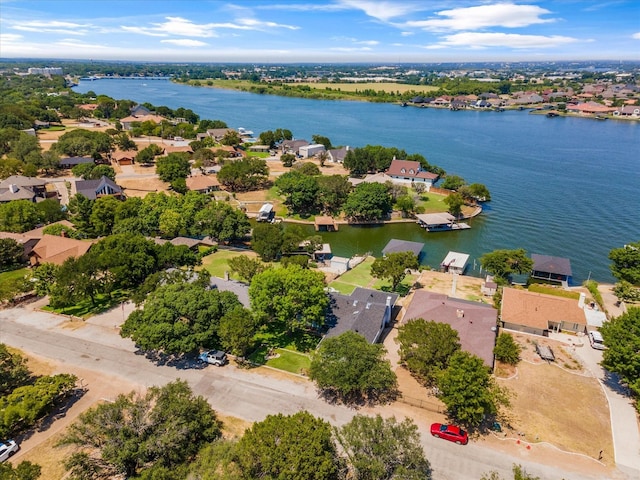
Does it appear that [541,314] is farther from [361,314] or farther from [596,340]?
[361,314]

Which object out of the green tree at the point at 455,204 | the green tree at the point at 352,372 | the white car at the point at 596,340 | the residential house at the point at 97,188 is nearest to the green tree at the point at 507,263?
the white car at the point at 596,340

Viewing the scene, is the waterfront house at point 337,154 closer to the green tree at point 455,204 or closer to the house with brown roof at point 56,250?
the green tree at point 455,204

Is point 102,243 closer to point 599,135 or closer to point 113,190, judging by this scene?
point 113,190

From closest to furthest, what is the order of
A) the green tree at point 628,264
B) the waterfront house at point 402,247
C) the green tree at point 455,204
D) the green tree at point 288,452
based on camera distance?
the green tree at point 288,452
the green tree at point 628,264
the waterfront house at point 402,247
the green tree at point 455,204

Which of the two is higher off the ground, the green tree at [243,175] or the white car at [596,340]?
the green tree at [243,175]

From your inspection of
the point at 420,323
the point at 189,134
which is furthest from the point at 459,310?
the point at 189,134

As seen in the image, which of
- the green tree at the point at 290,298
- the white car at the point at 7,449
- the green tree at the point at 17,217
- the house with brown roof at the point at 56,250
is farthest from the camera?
the green tree at the point at 17,217
